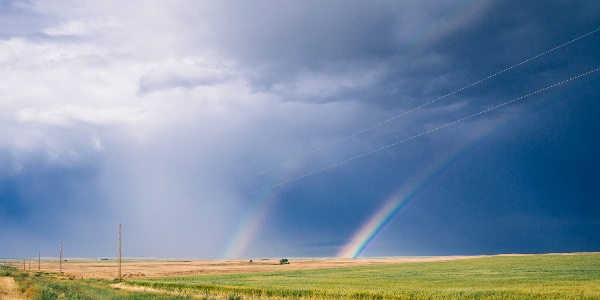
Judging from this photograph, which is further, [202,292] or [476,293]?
[202,292]

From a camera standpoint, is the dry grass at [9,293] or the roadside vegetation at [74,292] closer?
the dry grass at [9,293]

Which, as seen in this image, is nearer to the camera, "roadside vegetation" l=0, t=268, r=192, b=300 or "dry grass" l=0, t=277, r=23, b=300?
"dry grass" l=0, t=277, r=23, b=300

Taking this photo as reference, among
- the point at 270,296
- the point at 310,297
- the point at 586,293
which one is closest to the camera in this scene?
the point at 586,293

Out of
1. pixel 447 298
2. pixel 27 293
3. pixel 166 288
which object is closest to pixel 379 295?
pixel 447 298

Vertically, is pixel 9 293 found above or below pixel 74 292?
above

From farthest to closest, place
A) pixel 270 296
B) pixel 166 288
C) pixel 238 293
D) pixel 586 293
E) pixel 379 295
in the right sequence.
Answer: pixel 166 288 → pixel 238 293 → pixel 270 296 → pixel 379 295 → pixel 586 293

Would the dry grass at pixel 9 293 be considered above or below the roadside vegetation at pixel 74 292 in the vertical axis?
above

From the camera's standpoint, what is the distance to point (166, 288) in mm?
47375

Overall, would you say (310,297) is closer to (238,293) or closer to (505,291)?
(238,293)

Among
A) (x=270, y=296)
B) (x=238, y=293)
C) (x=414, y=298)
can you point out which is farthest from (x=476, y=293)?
(x=238, y=293)

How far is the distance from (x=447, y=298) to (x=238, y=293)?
726 inches

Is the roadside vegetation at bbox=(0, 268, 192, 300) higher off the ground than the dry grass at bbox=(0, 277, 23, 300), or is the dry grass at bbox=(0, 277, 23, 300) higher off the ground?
the dry grass at bbox=(0, 277, 23, 300)

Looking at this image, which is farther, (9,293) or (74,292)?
(74,292)

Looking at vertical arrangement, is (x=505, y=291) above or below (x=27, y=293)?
below
